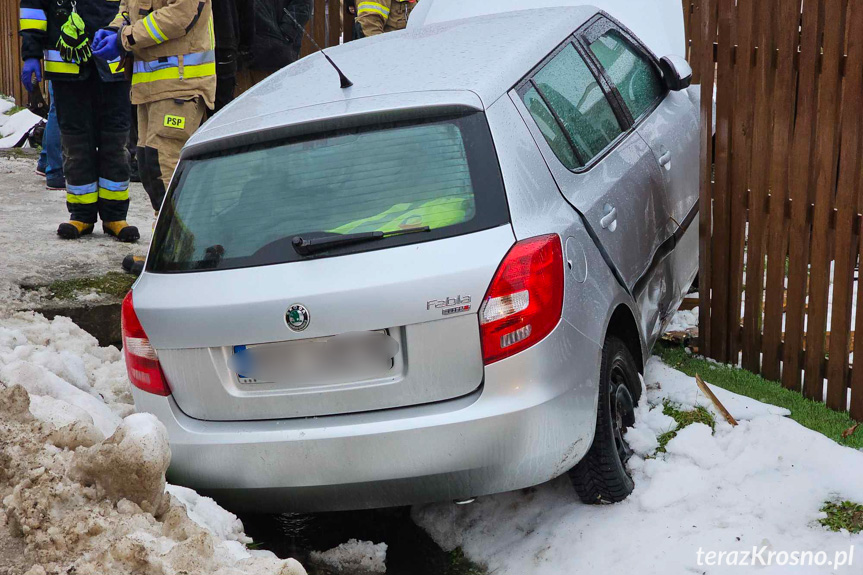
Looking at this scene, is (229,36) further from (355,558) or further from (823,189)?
(355,558)

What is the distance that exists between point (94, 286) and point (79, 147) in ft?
4.86

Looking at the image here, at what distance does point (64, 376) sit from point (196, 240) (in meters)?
1.49

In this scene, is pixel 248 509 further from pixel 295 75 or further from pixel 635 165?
pixel 635 165

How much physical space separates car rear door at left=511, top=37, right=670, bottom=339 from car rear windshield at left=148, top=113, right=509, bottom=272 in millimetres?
398

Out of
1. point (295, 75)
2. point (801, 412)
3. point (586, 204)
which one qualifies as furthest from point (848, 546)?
point (295, 75)

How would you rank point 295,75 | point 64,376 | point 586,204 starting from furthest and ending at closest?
point 64,376
point 295,75
point 586,204

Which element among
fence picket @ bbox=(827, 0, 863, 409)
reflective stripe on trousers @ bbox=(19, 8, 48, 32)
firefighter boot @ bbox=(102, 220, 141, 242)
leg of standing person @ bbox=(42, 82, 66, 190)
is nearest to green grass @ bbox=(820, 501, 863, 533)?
fence picket @ bbox=(827, 0, 863, 409)

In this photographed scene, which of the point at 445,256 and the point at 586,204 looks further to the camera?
the point at 586,204

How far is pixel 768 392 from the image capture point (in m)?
4.61

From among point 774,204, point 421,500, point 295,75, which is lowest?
point 421,500

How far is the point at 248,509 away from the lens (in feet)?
11.1

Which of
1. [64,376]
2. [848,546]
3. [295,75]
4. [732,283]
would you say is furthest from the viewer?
[732,283]

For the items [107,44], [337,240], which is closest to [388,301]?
[337,240]

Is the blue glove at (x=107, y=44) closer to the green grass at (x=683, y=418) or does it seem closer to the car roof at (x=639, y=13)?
the car roof at (x=639, y=13)
